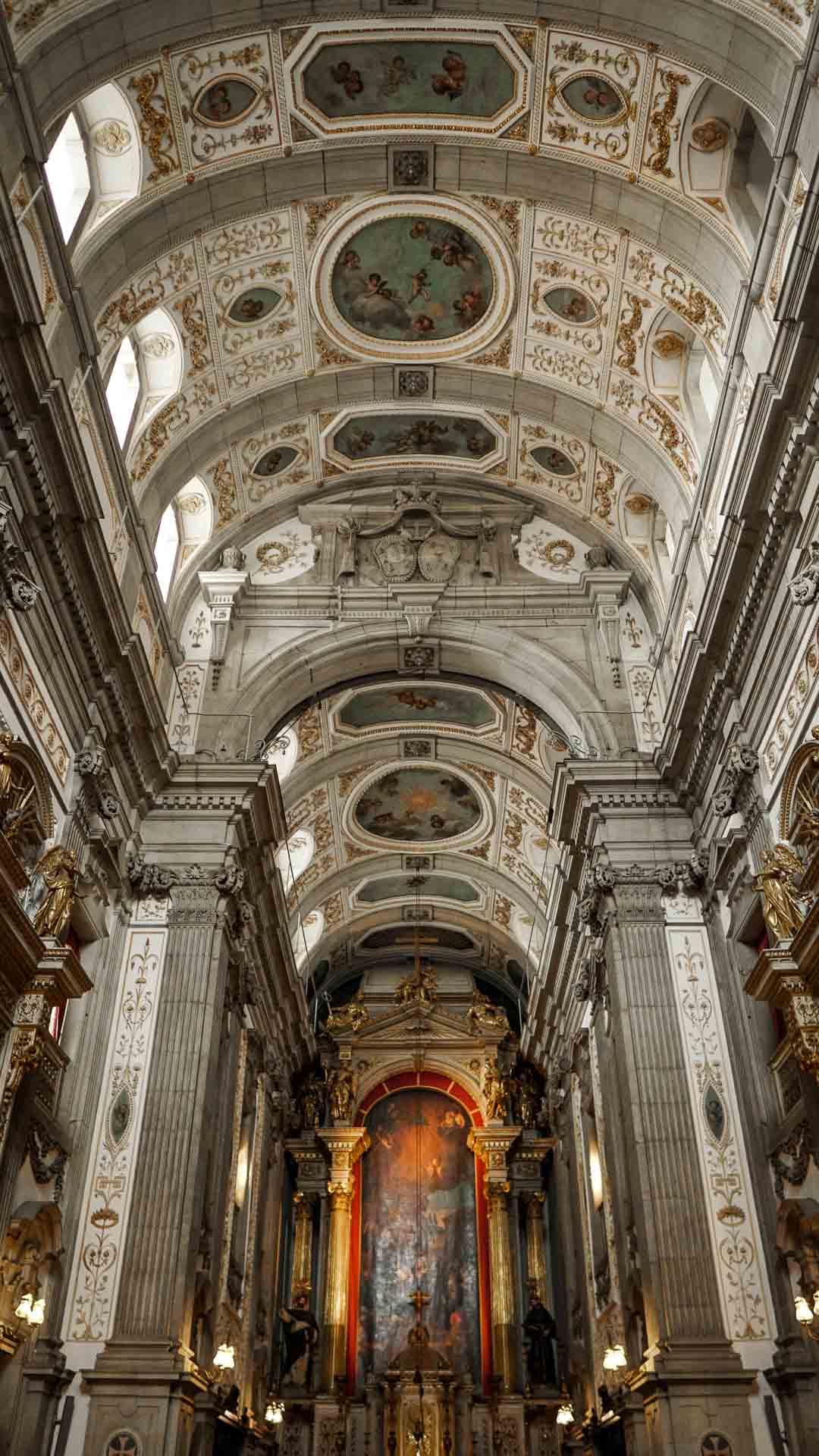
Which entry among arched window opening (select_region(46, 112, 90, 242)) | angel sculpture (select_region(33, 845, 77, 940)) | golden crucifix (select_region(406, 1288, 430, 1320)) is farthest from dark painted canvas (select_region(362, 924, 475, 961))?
arched window opening (select_region(46, 112, 90, 242))

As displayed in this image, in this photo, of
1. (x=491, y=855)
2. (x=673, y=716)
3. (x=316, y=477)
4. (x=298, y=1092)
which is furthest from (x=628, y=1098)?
(x=298, y=1092)

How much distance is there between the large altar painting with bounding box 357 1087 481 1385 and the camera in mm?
27047

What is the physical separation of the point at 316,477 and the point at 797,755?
10.6 metres

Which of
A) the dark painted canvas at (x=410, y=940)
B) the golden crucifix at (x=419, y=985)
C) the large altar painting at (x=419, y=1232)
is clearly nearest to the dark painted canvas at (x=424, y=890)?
the golden crucifix at (x=419, y=985)

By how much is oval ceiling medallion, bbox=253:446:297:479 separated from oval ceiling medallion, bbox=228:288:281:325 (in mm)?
2438

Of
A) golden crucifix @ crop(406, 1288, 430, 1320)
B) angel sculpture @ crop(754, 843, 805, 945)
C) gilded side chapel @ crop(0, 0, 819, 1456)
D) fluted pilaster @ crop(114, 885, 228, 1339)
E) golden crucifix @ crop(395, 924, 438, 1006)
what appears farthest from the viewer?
golden crucifix @ crop(395, 924, 438, 1006)

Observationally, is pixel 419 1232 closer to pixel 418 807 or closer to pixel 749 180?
pixel 418 807

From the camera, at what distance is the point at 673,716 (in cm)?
1602

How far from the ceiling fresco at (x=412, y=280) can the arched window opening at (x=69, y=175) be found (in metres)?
3.83

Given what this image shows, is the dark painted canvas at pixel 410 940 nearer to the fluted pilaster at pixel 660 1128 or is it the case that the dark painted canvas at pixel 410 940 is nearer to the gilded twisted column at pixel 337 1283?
the gilded twisted column at pixel 337 1283

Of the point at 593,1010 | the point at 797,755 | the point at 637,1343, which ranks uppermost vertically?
the point at 593,1010

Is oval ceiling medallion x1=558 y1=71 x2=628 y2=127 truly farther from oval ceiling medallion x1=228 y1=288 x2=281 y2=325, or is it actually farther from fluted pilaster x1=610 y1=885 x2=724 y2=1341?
fluted pilaster x1=610 y1=885 x2=724 y2=1341

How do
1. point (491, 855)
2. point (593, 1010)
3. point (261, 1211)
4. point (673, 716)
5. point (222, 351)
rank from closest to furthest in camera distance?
1. point (673, 716)
2. point (222, 351)
3. point (593, 1010)
4. point (261, 1211)
5. point (491, 855)

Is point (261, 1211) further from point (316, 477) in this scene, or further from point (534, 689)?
point (316, 477)
